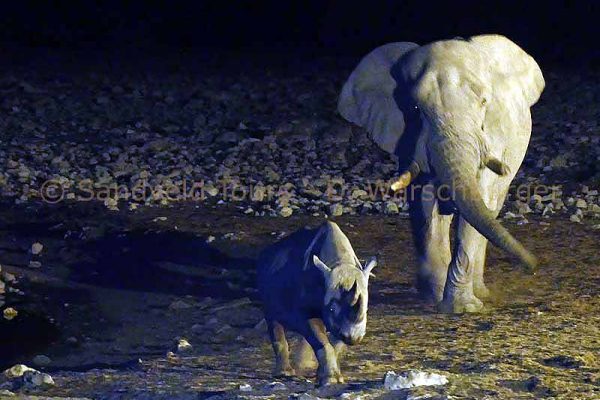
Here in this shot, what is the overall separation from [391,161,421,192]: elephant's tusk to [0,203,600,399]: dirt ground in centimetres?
85

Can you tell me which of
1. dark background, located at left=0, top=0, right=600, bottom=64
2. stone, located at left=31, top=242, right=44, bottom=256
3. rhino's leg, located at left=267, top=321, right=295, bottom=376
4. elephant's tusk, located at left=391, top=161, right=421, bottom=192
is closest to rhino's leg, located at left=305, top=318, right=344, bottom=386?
rhino's leg, located at left=267, top=321, right=295, bottom=376

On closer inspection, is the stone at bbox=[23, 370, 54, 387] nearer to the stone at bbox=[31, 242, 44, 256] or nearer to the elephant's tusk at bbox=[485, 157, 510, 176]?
the elephant's tusk at bbox=[485, 157, 510, 176]

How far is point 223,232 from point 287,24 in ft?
34.2

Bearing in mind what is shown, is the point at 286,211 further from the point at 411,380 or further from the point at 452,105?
the point at 411,380

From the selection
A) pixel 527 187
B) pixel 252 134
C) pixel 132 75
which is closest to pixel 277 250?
pixel 527 187

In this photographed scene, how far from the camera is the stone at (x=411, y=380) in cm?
702

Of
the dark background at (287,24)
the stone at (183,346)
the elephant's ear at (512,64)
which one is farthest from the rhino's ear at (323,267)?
the dark background at (287,24)

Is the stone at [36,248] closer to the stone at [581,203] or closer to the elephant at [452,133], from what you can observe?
the elephant at [452,133]

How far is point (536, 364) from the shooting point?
761 centimetres

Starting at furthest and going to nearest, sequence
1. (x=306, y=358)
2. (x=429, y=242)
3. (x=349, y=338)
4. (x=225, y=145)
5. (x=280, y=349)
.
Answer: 1. (x=225, y=145)
2. (x=429, y=242)
3. (x=306, y=358)
4. (x=280, y=349)
5. (x=349, y=338)

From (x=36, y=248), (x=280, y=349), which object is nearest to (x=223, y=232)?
(x=36, y=248)

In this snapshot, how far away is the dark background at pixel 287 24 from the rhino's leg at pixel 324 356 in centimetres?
1265

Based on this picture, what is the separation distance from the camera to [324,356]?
283 inches

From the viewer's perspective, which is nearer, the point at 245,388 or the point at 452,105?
the point at 245,388
